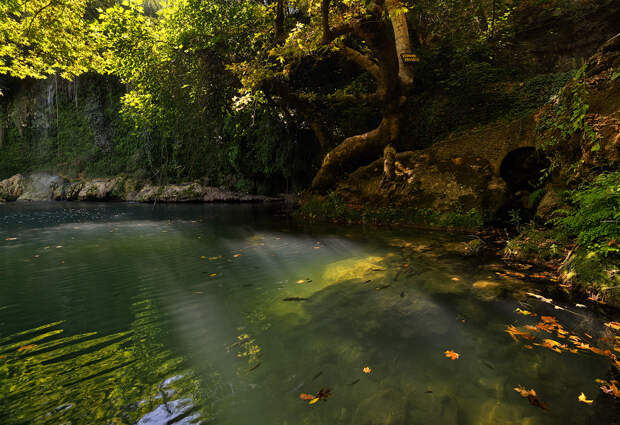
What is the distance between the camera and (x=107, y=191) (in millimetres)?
20984

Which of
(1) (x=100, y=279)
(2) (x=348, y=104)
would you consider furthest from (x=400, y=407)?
(2) (x=348, y=104)

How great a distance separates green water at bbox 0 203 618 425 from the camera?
6.59 ft

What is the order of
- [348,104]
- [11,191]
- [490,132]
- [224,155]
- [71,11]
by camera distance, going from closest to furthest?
1. [490,132]
2. [71,11]
3. [348,104]
4. [224,155]
5. [11,191]

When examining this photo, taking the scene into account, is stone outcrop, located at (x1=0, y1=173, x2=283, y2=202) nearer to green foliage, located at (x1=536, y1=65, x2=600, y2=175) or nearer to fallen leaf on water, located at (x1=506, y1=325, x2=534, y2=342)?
green foliage, located at (x1=536, y1=65, x2=600, y2=175)

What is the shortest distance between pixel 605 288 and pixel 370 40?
24.6 ft

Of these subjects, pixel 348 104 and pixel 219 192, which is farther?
pixel 219 192

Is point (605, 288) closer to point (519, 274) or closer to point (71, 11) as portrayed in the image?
point (519, 274)

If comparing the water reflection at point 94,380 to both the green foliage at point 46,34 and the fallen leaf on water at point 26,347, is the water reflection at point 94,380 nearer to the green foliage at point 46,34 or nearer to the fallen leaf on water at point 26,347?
the fallen leaf on water at point 26,347

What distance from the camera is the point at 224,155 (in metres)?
18.3

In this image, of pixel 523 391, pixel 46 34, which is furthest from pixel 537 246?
pixel 46 34

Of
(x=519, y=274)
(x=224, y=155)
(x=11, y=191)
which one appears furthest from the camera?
(x=11, y=191)

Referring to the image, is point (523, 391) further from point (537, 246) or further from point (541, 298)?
point (537, 246)

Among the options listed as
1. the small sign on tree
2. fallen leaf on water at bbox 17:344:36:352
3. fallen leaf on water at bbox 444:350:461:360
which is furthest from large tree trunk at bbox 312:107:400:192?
fallen leaf on water at bbox 17:344:36:352

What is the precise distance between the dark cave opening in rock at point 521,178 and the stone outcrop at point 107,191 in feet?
42.9
